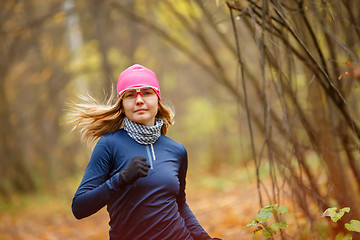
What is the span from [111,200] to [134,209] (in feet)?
0.47

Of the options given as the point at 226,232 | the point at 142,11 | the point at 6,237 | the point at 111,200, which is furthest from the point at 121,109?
the point at 142,11

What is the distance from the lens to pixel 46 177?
17.9 m

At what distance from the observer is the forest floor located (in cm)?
641

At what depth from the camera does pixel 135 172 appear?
6.45 feet

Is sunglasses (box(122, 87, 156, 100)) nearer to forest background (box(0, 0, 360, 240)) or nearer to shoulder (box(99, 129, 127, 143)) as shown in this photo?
shoulder (box(99, 129, 127, 143))

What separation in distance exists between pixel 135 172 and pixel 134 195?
254 millimetres

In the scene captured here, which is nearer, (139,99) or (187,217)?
(139,99)

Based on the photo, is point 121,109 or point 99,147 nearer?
point 99,147

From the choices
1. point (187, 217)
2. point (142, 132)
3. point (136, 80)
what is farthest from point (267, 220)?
point (136, 80)

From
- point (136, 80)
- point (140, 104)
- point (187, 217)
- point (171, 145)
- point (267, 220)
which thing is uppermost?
point (136, 80)

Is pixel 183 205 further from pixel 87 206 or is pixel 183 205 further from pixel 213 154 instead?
pixel 213 154

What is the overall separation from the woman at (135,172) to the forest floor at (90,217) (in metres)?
2.07

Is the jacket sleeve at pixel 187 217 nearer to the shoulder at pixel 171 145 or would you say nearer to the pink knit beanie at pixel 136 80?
the shoulder at pixel 171 145

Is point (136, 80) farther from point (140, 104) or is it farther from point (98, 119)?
point (98, 119)
